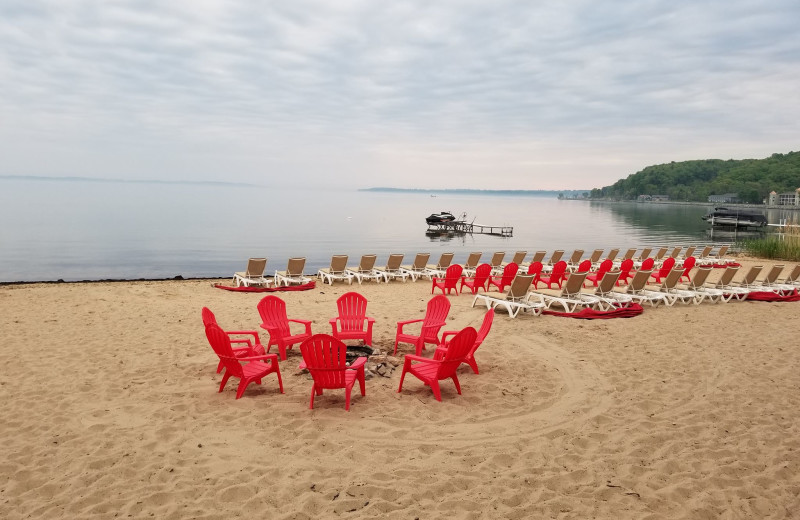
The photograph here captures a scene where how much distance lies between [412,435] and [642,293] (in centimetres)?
925

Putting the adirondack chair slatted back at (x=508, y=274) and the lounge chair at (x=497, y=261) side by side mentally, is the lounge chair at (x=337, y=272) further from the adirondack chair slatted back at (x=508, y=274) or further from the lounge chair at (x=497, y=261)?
the lounge chair at (x=497, y=261)

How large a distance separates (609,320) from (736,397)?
14.0 ft

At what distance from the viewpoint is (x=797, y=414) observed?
5586 mm

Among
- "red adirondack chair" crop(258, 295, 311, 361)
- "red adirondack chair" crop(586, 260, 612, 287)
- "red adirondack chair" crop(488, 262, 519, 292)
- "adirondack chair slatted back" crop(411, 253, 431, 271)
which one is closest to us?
"red adirondack chair" crop(258, 295, 311, 361)

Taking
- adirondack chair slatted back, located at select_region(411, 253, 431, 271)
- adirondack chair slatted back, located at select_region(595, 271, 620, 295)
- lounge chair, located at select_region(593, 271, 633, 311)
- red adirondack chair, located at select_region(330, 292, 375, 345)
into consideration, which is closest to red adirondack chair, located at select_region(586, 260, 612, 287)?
lounge chair, located at select_region(593, 271, 633, 311)

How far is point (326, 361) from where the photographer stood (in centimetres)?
549

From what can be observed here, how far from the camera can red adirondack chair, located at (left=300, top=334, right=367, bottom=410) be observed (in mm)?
5430

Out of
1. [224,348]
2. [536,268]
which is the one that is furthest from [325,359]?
[536,268]

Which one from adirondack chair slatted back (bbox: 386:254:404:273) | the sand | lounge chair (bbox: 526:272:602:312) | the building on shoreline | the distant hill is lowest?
the sand

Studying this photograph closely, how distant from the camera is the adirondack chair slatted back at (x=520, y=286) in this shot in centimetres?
1081

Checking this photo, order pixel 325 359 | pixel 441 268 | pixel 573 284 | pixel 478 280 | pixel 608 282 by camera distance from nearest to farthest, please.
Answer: pixel 325 359, pixel 573 284, pixel 608 282, pixel 478 280, pixel 441 268

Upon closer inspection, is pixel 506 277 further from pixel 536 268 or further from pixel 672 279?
pixel 672 279

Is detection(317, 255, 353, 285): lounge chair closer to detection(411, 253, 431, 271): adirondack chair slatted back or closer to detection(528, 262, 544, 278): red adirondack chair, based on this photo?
detection(411, 253, 431, 271): adirondack chair slatted back

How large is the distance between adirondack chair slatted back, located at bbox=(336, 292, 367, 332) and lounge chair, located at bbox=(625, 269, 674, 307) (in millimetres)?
7000
